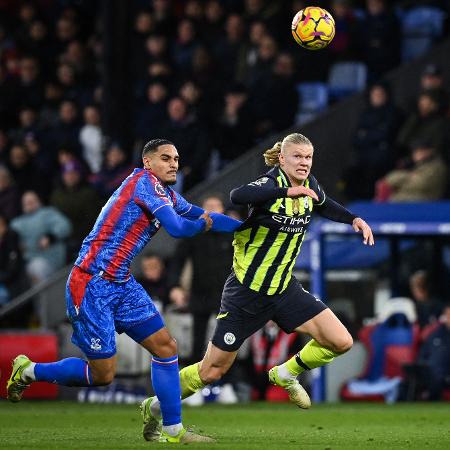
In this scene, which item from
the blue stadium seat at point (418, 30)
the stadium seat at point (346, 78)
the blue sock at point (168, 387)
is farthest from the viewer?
the blue stadium seat at point (418, 30)

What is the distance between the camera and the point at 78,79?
20.3m

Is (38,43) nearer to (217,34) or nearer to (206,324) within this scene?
(217,34)

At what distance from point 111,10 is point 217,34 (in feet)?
5.55

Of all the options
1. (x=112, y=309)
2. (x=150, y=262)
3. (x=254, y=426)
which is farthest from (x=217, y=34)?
(x=112, y=309)

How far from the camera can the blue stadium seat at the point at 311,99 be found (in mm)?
18250

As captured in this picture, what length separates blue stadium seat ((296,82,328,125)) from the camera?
1825cm

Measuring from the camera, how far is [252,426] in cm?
1132

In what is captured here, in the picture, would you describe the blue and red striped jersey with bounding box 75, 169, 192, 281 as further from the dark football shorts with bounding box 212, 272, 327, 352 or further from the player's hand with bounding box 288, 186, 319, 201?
the dark football shorts with bounding box 212, 272, 327, 352

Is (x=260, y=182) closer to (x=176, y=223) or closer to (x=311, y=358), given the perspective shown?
(x=176, y=223)

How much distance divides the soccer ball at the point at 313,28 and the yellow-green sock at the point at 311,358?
2.99m

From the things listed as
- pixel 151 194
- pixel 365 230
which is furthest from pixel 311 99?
pixel 151 194

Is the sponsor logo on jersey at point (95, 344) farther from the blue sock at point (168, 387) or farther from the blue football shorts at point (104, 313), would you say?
the blue sock at point (168, 387)

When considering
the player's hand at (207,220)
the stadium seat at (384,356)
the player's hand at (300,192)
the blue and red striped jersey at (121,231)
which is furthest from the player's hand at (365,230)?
the stadium seat at (384,356)

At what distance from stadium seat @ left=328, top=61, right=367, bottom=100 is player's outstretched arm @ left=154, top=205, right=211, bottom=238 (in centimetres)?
931
